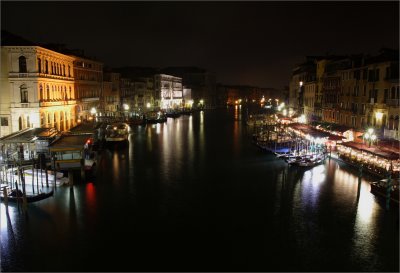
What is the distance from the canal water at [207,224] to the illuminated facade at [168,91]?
56227 mm

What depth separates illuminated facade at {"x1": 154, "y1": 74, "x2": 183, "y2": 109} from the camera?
80500mm

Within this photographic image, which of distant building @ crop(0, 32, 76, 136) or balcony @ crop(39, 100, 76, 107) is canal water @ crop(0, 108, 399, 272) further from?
balcony @ crop(39, 100, 76, 107)

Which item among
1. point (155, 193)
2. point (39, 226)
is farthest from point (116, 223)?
point (155, 193)

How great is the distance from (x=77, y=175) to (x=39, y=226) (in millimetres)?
7683

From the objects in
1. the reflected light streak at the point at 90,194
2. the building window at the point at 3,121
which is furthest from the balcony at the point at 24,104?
the reflected light streak at the point at 90,194

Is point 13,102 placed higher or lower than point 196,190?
higher

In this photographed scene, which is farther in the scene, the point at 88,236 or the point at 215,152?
the point at 215,152

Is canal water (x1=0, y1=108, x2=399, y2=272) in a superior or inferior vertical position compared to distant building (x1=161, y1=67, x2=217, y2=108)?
inferior

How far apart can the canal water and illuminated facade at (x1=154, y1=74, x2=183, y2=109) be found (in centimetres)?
5623

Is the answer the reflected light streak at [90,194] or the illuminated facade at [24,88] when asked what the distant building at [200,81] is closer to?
the illuminated facade at [24,88]

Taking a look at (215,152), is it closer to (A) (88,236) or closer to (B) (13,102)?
(B) (13,102)

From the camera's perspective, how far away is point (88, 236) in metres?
14.9

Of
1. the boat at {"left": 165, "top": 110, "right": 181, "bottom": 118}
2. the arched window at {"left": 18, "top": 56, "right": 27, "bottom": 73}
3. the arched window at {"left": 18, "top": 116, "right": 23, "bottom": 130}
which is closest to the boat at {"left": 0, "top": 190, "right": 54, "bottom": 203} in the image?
the arched window at {"left": 18, "top": 116, "right": 23, "bottom": 130}

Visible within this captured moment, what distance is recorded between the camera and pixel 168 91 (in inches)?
3447
